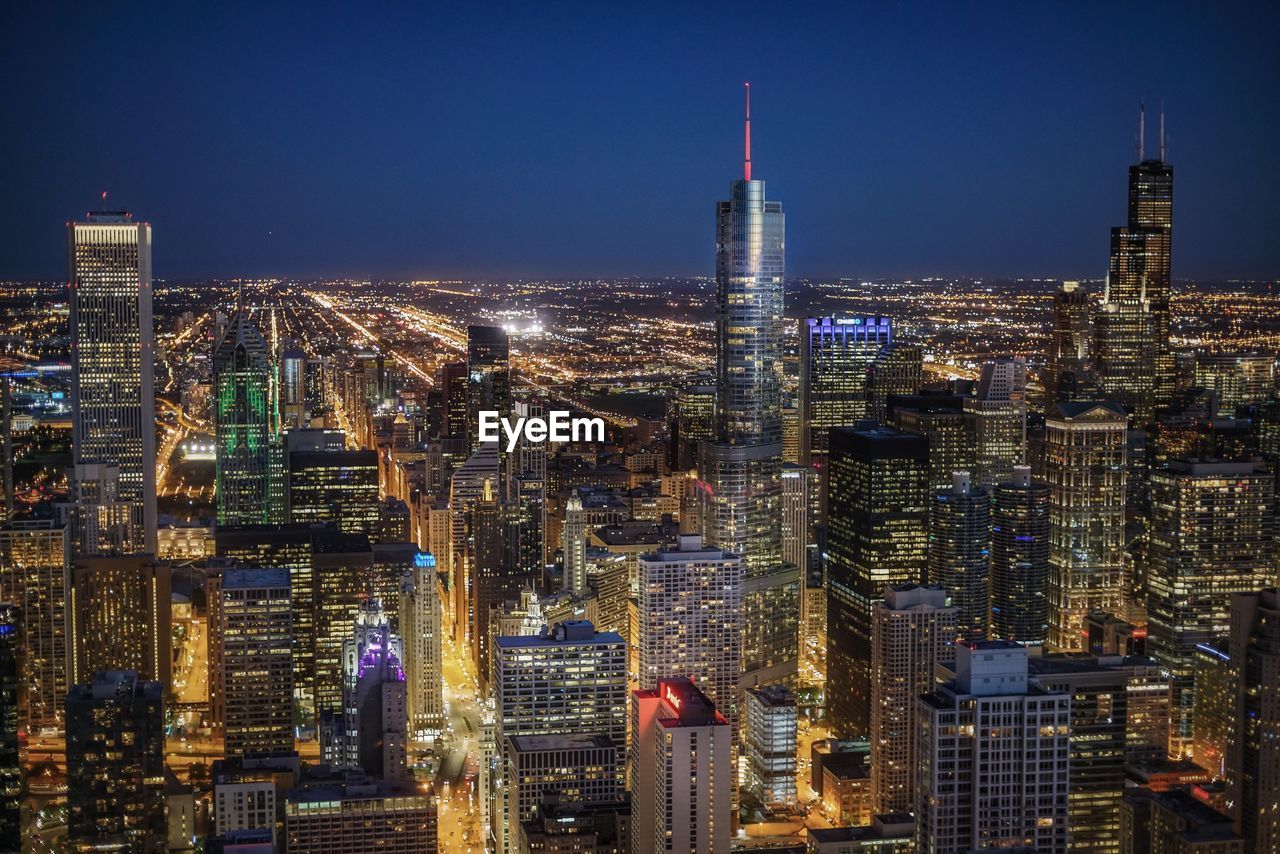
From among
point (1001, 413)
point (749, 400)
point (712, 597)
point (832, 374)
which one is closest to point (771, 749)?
point (712, 597)

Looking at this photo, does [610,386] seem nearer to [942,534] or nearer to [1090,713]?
[942,534]

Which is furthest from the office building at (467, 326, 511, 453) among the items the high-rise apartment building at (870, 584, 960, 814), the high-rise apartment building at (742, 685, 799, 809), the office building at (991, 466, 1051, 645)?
the high-rise apartment building at (870, 584, 960, 814)

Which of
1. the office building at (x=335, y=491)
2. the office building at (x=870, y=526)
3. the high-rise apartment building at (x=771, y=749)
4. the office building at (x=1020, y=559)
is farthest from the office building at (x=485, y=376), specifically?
the high-rise apartment building at (x=771, y=749)

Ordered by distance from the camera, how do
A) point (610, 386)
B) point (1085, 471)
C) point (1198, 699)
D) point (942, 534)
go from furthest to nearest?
point (610, 386)
point (1085, 471)
point (942, 534)
point (1198, 699)

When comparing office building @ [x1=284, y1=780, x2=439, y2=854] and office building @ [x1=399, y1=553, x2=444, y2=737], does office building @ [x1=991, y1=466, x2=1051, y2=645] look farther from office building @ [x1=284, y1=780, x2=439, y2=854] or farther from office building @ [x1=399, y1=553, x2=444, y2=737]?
office building @ [x1=284, y1=780, x2=439, y2=854]

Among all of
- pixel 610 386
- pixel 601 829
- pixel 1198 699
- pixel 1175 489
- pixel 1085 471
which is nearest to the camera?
pixel 601 829

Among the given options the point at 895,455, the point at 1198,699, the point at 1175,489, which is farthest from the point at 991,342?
A: the point at 1198,699
